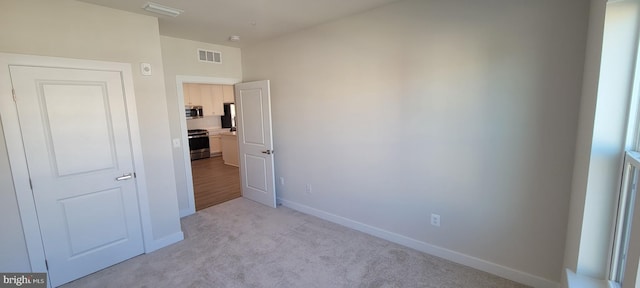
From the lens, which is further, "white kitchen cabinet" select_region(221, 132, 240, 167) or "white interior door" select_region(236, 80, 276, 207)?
"white kitchen cabinet" select_region(221, 132, 240, 167)

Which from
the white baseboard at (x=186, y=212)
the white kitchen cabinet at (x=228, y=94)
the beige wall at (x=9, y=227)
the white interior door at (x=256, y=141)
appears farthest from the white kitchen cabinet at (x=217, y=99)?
the beige wall at (x=9, y=227)

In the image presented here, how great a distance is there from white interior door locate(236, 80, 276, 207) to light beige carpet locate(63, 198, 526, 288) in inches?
34.6

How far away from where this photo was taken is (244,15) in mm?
2861

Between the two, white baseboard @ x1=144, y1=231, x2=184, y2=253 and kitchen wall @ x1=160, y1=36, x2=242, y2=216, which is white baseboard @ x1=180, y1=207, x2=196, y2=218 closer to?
kitchen wall @ x1=160, y1=36, x2=242, y2=216

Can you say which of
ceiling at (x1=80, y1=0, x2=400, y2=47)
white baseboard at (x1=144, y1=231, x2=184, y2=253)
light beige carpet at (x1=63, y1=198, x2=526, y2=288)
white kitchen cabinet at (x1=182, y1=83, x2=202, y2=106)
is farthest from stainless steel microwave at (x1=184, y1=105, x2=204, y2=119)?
white baseboard at (x1=144, y1=231, x2=184, y2=253)

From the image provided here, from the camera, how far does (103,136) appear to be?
2572 mm

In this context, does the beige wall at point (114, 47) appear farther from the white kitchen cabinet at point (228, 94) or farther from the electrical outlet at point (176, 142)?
the white kitchen cabinet at point (228, 94)

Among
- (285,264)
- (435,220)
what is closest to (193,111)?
(285,264)

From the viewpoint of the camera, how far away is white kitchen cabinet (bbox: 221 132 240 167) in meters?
7.12

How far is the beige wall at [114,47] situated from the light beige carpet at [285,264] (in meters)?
0.49

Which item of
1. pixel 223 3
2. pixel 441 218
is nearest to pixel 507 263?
pixel 441 218

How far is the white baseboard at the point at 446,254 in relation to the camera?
7.27 ft

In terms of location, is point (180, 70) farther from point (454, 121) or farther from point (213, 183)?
point (454, 121)

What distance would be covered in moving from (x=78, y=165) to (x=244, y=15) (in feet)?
7.14
